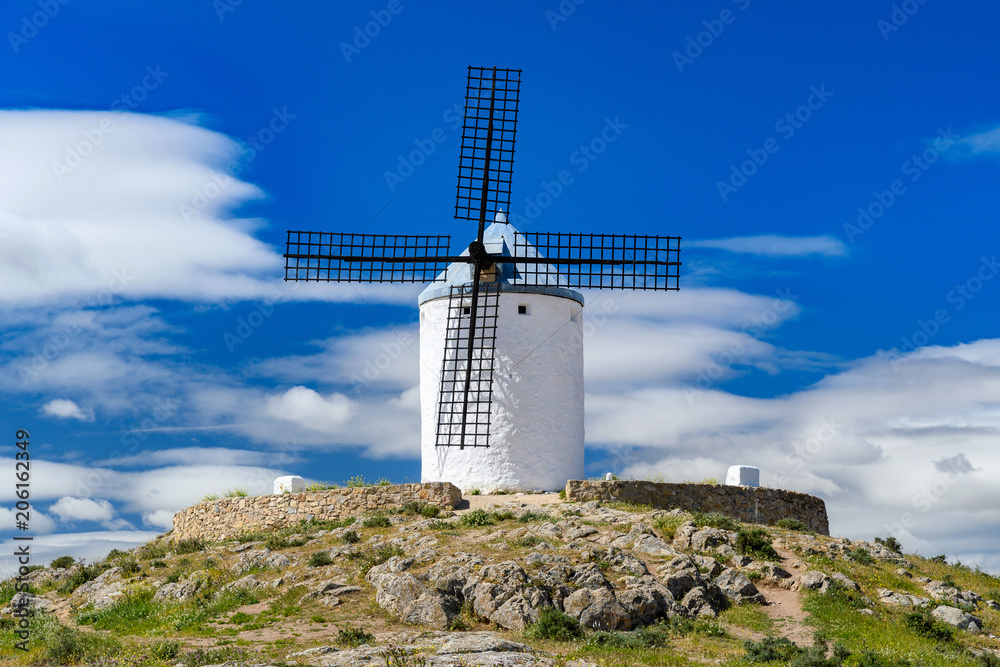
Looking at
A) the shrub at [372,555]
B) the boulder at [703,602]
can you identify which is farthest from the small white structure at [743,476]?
the shrub at [372,555]

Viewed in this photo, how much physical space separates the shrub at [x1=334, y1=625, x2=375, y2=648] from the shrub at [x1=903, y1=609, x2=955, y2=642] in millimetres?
Result: 9908


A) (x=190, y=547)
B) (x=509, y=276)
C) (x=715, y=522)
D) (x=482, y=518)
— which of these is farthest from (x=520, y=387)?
(x=190, y=547)

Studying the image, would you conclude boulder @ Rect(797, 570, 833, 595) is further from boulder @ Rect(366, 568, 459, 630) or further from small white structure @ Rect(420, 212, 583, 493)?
small white structure @ Rect(420, 212, 583, 493)

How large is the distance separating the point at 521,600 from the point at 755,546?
6596 mm

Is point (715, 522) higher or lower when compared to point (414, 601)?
higher

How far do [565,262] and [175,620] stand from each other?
1470cm

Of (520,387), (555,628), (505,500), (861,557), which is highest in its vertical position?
(520,387)

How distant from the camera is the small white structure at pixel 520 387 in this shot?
1105 inches

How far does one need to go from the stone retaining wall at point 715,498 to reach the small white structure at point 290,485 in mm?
8366

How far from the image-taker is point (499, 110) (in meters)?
28.7

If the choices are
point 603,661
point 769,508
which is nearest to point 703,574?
point 603,661

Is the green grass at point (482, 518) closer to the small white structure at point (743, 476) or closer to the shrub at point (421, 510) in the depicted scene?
the shrub at point (421, 510)

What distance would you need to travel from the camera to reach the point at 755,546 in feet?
70.1

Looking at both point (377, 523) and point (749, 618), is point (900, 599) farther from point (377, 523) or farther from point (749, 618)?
point (377, 523)
